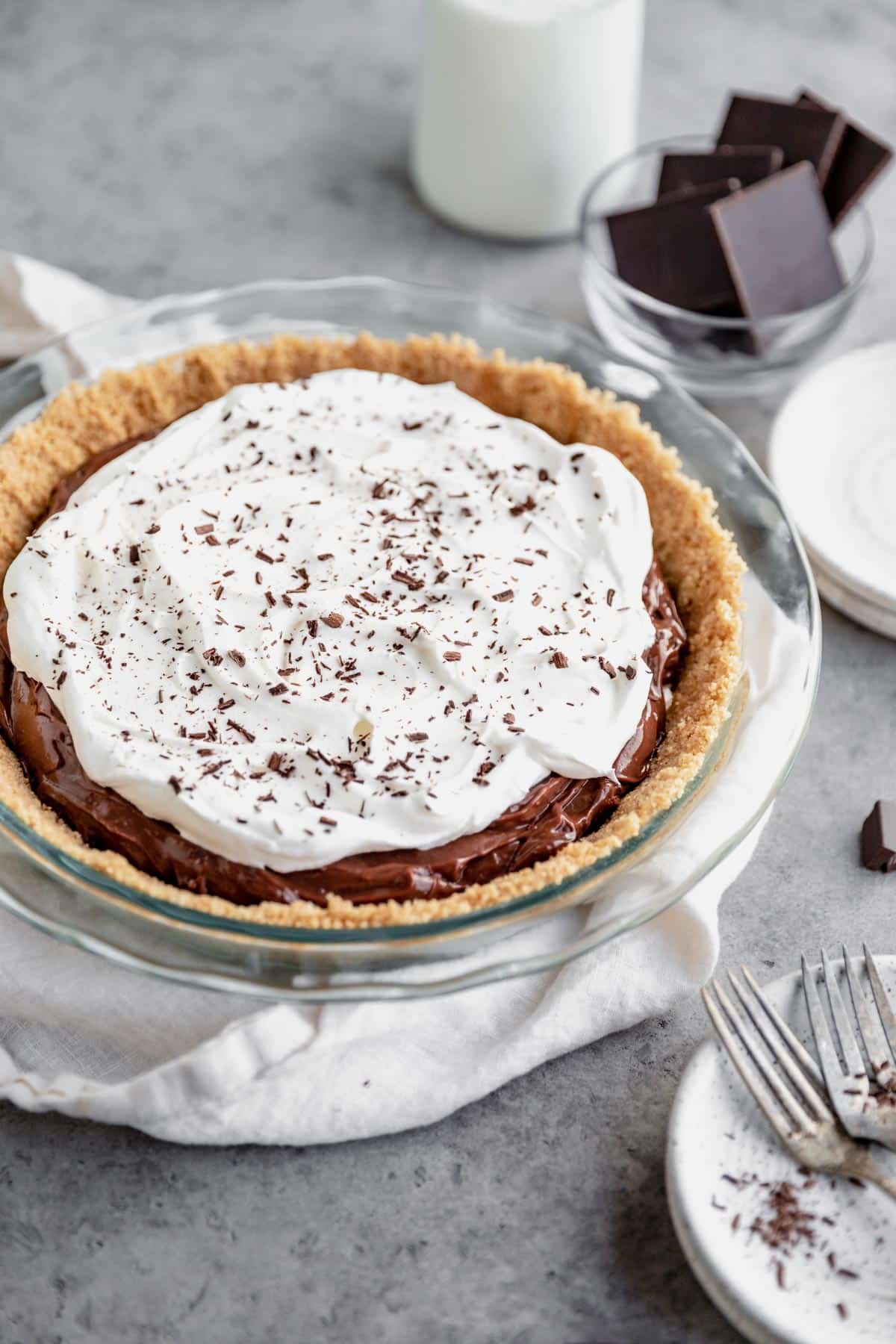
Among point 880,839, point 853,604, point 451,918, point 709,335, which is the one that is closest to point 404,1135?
point 451,918

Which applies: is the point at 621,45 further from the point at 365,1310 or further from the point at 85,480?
the point at 365,1310

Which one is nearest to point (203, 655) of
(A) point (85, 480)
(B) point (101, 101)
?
(A) point (85, 480)

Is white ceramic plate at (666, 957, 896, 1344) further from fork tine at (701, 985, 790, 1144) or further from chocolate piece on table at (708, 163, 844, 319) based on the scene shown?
chocolate piece on table at (708, 163, 844, 319)

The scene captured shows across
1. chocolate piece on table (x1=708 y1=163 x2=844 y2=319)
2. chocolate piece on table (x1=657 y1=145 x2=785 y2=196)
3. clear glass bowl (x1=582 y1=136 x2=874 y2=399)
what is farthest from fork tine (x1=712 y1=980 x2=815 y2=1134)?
chocolate piece on table (x1=657 y1=145 x2=785 y2=196)

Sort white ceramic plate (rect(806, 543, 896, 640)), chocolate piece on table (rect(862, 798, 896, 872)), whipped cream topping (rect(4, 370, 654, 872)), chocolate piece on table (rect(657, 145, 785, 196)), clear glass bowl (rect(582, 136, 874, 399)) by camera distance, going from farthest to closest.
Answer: chocolate piece on table (rect(657, 145, 785, 196)), clear glass bowl (rect(582, 136, 874, 399)), white ceramic plate (rect(806, 543, 896, 640)), chocolate piece on table (rect(862, 798, 896, 872)), whipped cream topping (rect(4, 370, 654, 872))

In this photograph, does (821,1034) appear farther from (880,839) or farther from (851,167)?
(851,167)

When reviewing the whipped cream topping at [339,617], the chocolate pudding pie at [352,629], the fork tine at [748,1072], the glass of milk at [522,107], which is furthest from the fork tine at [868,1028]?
the glass of milk at [522,107]

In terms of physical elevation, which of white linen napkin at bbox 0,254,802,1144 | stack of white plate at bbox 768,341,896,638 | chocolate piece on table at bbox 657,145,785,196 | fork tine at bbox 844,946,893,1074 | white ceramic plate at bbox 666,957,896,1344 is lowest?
white linen napkin at bbox 0,254,802,1144
